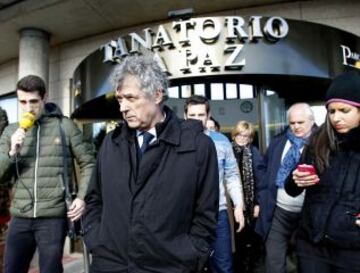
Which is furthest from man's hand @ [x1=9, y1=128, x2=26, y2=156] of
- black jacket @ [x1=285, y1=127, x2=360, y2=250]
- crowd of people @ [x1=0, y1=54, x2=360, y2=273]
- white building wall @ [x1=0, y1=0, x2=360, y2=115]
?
white building wall @ [x1=0, y1=0, x2=360, y2=115]

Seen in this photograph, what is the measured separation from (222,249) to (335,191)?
158cm

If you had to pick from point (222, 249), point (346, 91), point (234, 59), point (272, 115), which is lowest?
point (222, 249)

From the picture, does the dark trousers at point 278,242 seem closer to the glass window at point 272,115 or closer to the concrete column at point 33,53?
the glass window at point 272,115

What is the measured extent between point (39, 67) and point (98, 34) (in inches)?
53.5

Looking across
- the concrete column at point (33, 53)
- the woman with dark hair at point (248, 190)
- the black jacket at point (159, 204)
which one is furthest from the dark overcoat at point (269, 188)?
the concrete column at point (33, 53)

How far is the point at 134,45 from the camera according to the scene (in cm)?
594

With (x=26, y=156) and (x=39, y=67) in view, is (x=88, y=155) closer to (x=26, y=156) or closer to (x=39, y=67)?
(x=26, y=156)

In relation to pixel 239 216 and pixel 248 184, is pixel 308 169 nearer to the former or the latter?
pixel 239 216

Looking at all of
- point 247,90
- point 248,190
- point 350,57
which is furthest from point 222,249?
point 350,57

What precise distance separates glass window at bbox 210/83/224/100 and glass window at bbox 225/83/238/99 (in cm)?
10

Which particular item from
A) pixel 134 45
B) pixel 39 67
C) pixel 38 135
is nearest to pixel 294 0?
pixel 134 45

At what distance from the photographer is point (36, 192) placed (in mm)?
2789

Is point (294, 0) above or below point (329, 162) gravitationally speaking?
above

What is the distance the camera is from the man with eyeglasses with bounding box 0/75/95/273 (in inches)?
109
